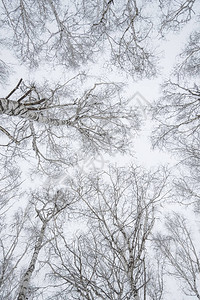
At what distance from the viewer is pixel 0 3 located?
322 cm

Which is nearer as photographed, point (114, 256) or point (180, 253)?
point (114, 256)

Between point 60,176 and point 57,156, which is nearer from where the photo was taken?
point 57,156

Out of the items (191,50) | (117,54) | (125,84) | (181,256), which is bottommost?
(181,256)

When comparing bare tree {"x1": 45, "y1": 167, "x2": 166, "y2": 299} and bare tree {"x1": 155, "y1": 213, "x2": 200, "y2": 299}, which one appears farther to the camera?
bare tree {"x1": 155, "y1": 213, "x2": 200, "y2": 299}

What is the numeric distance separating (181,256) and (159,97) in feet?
23.8

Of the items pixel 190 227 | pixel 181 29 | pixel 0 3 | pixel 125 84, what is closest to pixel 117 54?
pixel 125 84

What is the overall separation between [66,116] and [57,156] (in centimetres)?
152

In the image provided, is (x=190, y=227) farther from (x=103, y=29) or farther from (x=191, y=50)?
(x=103, y=29)

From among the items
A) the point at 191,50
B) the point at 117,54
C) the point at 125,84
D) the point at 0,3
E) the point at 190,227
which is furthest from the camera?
the point at 190,227

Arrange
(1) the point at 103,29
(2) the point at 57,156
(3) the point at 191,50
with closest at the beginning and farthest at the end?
1. (1) the point at 103,29
2. (3) the point at 191,50
3. (2) the point at 57,156

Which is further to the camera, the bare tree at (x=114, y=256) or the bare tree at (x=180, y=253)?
the bare tree at (x=180, y=253)

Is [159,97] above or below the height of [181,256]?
above

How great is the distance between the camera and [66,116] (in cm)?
565

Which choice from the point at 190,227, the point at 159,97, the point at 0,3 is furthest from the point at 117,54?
the point at 190,227
